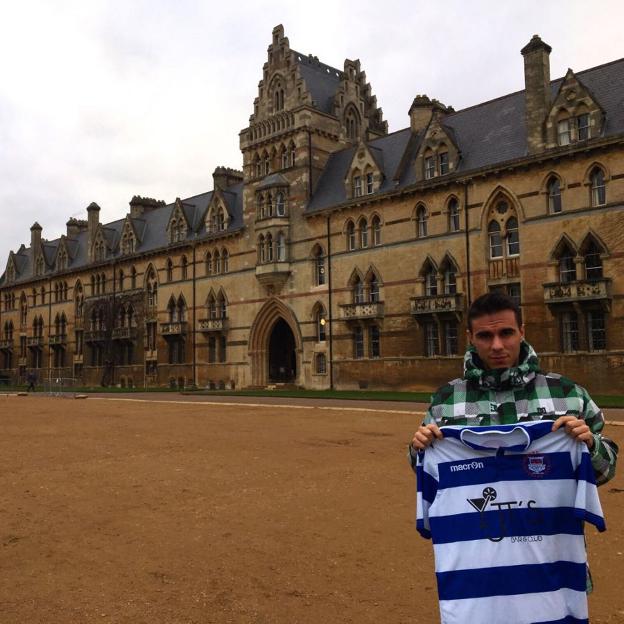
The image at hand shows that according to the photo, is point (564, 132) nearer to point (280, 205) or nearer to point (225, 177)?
point (280, 205)

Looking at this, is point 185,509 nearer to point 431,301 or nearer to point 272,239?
point 431,301

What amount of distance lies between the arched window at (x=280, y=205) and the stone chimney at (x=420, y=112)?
956 centimetres

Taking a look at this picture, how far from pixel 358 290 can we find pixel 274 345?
9.56m

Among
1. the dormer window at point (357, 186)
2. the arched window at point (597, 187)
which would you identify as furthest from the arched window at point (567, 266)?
the dormer window at point (357, 186)

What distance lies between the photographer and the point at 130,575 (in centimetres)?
605

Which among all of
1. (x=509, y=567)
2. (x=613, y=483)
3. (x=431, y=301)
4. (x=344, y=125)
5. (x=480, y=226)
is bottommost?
(x=613, y=483)

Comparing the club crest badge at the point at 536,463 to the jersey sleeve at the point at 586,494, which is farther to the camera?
the club crest badge at the point at 536,463

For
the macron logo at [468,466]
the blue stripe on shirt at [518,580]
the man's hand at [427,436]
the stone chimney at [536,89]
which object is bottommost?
the blue stripe on shirt at [518,580]

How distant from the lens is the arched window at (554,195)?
1150 inches

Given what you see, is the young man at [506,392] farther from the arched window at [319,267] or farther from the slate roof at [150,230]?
the slate roof at [150,230]

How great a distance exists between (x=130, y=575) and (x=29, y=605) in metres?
0.96

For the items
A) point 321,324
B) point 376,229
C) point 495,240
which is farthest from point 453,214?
point 321,324

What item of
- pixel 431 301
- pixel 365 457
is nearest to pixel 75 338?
pixel 431 301

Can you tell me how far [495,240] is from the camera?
3145cm
